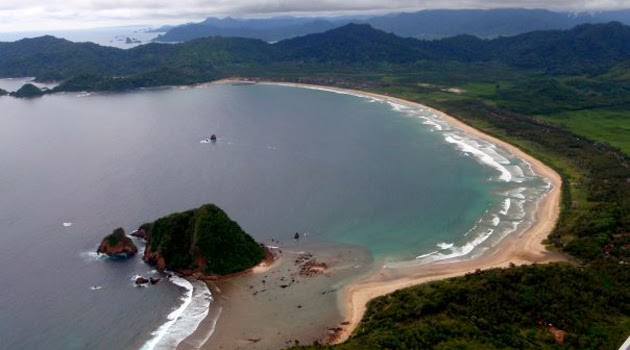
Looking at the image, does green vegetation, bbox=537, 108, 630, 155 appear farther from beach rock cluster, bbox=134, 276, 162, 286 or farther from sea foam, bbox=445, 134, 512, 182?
beach rock cluster, bbox=134, 276, 162, 286

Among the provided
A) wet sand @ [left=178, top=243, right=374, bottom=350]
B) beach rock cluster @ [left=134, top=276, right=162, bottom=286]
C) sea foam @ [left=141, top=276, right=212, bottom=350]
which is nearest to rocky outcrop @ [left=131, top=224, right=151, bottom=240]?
beach rock cluster @ [left=134, top=276, right=162, bottom=286]

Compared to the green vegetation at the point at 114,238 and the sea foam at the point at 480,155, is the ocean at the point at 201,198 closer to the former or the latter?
the sea foam at the point at 480,155

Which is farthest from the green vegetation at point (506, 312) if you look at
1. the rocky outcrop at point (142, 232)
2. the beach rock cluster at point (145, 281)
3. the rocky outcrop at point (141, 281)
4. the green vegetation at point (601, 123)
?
the green vegetation at point (601, 123)

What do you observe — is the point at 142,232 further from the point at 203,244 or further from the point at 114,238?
the point at 203,244

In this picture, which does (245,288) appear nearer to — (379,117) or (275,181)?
(275,181)

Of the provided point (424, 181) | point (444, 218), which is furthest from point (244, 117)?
point (444, 218)
